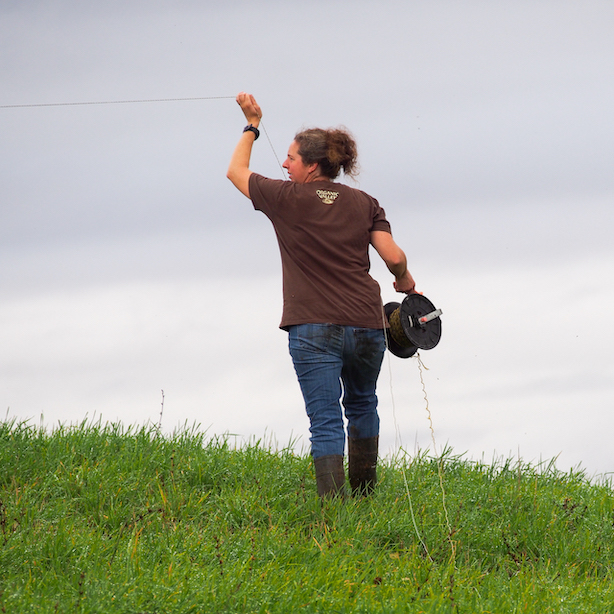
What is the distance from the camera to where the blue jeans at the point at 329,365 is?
197 inches

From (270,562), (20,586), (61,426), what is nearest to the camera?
(20,586)

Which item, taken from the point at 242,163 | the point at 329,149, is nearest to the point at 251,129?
the point at 242,163

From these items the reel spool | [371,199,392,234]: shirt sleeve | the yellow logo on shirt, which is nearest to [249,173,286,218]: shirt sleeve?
the yellow logo on shirt

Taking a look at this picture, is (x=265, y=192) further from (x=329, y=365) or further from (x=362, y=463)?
(x=362, y=463)

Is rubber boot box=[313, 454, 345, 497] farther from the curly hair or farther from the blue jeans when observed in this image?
the curly hair

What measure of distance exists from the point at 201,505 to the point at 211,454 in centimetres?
100

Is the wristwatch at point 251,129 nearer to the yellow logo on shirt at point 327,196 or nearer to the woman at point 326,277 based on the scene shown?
the woman at point 326,277

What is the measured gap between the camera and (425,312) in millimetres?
5586

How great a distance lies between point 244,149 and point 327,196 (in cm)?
69

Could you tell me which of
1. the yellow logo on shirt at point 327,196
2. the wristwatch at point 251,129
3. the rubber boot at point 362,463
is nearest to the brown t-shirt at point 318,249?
the yellow logo on shirt at point 327,196

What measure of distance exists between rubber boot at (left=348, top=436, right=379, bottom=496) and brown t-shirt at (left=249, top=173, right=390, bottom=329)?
0.88 meters

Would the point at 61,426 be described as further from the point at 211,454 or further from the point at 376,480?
the point at 376,480

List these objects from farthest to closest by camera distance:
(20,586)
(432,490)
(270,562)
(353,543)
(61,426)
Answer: (61,426)
(432,490)
(353,543)
(270,562)
(20,586)

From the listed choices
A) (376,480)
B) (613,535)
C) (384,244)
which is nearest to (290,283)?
(384,244)
